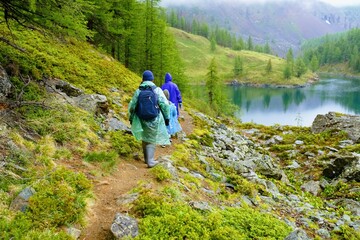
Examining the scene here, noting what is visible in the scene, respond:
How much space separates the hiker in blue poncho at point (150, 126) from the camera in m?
9.47

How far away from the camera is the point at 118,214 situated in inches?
242

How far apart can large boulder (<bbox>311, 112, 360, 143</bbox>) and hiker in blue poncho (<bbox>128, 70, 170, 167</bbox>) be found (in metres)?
15.9

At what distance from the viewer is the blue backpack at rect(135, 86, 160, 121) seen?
9180 mm

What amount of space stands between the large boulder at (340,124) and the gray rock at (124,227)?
18.7 m

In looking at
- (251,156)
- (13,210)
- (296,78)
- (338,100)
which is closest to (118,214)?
(13,210)

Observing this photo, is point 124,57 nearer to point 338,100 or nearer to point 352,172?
point 352,172

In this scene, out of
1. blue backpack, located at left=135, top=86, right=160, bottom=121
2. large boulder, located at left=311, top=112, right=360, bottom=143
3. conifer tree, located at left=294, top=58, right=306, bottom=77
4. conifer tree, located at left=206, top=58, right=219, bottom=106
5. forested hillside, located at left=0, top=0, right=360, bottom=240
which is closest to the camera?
forested hillside, located at left=0, top=0, right=360, bottom=240

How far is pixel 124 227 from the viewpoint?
5.83 meters

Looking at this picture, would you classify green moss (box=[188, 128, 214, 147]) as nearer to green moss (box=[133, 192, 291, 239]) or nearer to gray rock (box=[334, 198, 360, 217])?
gray rock (box=[334, 198, 360, 217])

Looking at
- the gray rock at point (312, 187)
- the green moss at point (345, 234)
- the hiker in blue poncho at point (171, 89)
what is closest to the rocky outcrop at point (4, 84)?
the hiker in blue poncho at point (171, 89)

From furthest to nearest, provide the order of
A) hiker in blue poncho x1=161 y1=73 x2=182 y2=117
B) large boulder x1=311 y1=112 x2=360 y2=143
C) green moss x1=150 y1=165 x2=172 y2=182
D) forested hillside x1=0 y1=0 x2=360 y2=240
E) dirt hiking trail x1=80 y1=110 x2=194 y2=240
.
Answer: large boulder x1=311 y1=112 x2=360 y2=143 < hiker in blue poncho x1=161 y1=73 x2=182 y2=117 < green moss x1=150 y1=165 x2=172 y2=182 < forested hillside x1=0 y1=0 x2=360 y2=240 < dirt hiking trail x1=80 y1=110 x2=194 y2=240

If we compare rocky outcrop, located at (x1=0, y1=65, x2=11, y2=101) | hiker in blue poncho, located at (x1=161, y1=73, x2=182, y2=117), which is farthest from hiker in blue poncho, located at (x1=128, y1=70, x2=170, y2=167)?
hiker in blue poncho, located at (x1=161, y1=73, x2=182, y2=117)

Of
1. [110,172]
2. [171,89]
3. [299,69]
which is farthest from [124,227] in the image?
[299,69]

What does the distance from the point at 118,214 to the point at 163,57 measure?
33457mm
